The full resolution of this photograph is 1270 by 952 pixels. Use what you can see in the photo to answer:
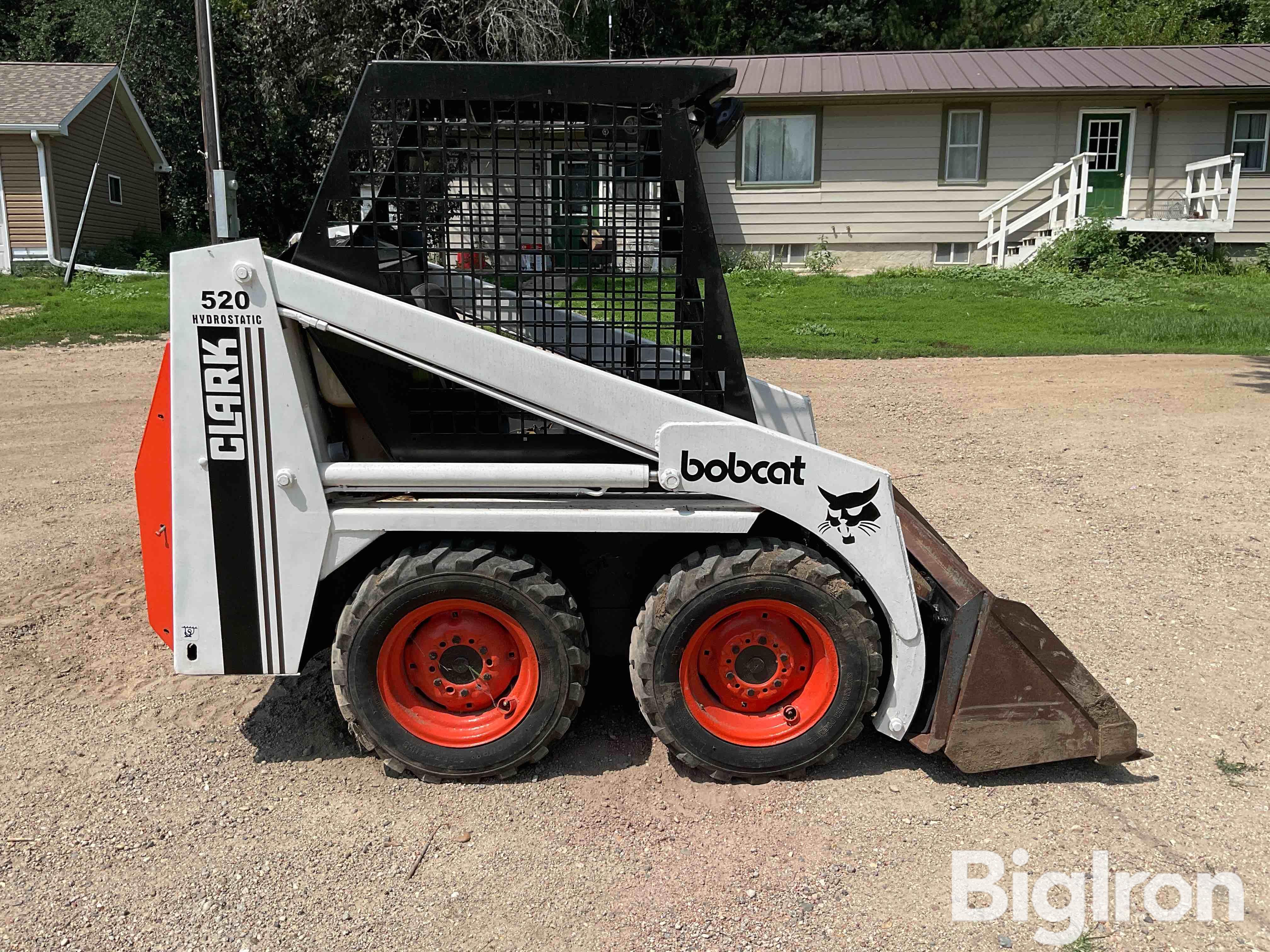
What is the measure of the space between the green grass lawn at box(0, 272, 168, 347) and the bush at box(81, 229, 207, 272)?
6.39 feet

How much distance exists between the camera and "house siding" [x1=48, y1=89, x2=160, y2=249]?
22641 millimetres

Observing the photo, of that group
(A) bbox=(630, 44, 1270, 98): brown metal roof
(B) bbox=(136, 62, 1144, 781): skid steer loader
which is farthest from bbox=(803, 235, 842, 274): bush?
(B) bbox=(136, 62, 1144, 781): skid steer loader

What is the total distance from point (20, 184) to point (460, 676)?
22.7 meters

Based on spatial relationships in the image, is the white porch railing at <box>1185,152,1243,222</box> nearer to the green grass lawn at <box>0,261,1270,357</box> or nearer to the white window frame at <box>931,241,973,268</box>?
the green grass lawn at <box>0,261,1270,357</box>

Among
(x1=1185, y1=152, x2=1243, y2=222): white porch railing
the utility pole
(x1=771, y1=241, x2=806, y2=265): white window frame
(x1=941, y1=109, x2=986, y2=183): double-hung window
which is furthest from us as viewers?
(x1=771, y1=241, x2=806, y2=265): white window frame

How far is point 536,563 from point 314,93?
1048 inches

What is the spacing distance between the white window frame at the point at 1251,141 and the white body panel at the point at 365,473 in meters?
20.1

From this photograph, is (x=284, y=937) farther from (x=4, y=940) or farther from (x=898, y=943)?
(x=898, y=943)

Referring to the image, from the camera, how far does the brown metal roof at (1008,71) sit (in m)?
19.0

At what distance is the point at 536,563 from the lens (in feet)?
12.0

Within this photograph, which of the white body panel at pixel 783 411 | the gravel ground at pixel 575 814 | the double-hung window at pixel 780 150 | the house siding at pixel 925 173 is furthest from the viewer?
the double-hung window at pixel 780 150

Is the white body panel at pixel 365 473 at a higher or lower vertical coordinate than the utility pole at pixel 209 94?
lower

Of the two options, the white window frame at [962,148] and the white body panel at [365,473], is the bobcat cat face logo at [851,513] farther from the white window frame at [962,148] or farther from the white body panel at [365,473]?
the white window frame at [962,148]

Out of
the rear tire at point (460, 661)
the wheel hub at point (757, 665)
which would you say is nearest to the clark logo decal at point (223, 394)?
the rear tire at point (460, 661)
